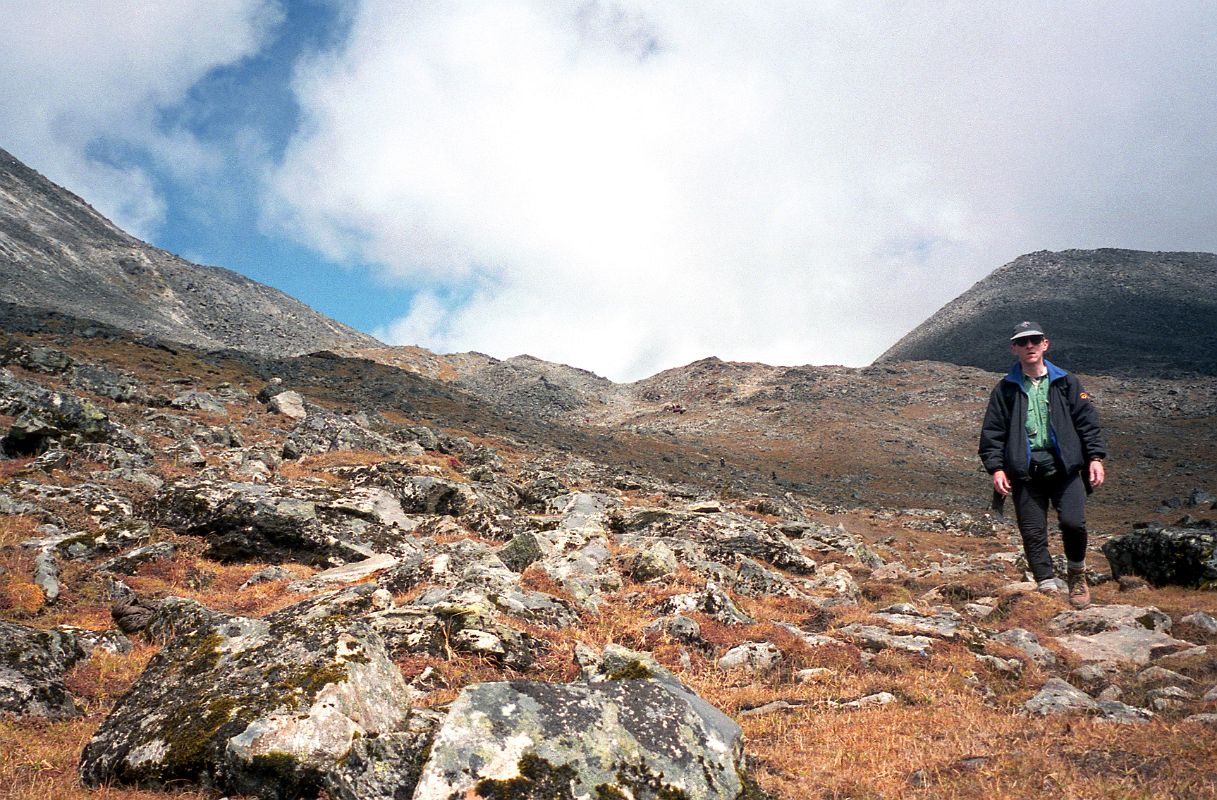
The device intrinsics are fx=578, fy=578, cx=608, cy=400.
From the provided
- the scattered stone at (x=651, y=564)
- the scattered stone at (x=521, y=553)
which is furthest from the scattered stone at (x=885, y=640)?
the scattered stone at (x=521, y=553)

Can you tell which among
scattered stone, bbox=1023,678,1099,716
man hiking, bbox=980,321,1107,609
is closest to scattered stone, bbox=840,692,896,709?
scattered stone, bbox=1023,678,1099,716

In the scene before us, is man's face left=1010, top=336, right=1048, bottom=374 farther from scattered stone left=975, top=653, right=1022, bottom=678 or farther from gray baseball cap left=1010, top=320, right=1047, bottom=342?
scattered stone left=975, top=653, right=1022, bottom=678

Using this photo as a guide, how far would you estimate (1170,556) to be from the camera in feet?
43.7

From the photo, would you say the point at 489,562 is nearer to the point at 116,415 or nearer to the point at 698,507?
the point at 698,507

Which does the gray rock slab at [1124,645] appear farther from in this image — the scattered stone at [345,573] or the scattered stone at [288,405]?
the scattered stone at [288,405]

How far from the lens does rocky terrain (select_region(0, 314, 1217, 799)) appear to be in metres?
4.22

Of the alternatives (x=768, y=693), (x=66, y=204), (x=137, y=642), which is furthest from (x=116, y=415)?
(x=66, y=204)

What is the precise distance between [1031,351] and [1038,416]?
1.05 meters

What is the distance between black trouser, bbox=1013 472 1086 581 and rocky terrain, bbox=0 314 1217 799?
123 centimetres

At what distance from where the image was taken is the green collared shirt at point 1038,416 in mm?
9180

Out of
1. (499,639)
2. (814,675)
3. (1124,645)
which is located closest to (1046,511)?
(1124,645)

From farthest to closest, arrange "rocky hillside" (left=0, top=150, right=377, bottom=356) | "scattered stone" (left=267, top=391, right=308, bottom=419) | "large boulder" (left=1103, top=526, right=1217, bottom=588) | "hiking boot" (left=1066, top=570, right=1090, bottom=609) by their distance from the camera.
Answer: "rocky hillside" (left=0, top=150, right=377, bottom=356) → "scattered stone" (left=267, top=391, right=308, bottom=419) → "large boulder" (left=1103, top=526, right=1217, bottom=588) → "hiking boot" (left=1066, top=570, right=1090, bottom=609)

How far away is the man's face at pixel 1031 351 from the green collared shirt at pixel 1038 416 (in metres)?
0.28

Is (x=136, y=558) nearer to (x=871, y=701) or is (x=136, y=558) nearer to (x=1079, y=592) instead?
(x=871, y=701)
